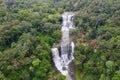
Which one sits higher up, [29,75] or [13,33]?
[13,33]

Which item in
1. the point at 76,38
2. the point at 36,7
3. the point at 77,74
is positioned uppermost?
the point at 36,7

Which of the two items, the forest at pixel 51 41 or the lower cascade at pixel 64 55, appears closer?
the forest at pixel 51 41

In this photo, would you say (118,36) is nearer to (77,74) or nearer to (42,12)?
(77,74)

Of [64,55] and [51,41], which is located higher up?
[51,41]

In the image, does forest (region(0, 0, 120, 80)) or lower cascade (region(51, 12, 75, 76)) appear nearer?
forest (region(0, 0, 120, 80))

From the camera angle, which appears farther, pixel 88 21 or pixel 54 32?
pixel 88 21

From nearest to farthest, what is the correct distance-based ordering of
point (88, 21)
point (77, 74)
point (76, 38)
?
point (77, 74) < point (76, 38) < point (88, 21)

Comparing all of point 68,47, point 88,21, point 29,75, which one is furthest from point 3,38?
point 88,21

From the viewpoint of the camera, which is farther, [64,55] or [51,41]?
[51,41]
